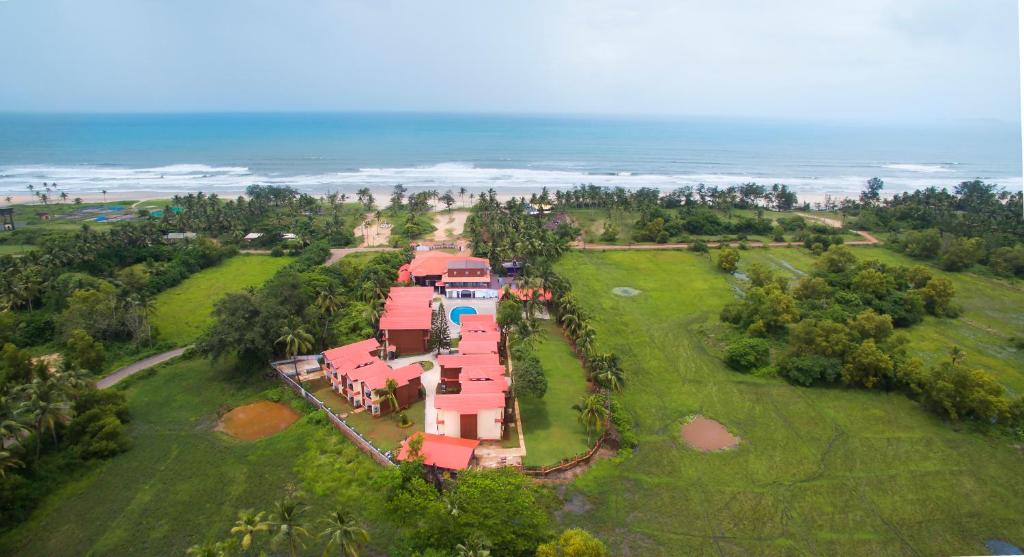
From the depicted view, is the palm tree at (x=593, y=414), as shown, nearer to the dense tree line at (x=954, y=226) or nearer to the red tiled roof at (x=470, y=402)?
the red tiled roof at (x=470, y=402)

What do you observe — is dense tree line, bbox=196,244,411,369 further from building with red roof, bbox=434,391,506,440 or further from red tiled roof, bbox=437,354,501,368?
building with red roof, bbox=434,391,506,440

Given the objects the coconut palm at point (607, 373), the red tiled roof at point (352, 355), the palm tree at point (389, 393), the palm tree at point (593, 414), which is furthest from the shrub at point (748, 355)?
the red tiled roof at point (352, 355)

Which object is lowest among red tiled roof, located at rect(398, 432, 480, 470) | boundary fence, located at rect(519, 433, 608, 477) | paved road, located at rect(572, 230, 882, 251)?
boundary fence, located at rect(519, 433, 608, 477)

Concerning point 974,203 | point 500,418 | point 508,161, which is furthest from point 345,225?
point 974,203

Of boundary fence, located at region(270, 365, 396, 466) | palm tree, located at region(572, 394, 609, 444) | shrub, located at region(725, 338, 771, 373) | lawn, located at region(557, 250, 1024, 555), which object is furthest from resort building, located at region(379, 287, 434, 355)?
shrub, located at region(725, 338, 771, 373)

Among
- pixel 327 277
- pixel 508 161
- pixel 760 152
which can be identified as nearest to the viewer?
pixel 327 277

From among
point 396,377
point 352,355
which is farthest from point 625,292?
point 352,355

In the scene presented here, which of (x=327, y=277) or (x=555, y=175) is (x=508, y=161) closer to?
(x=555, y=175)
